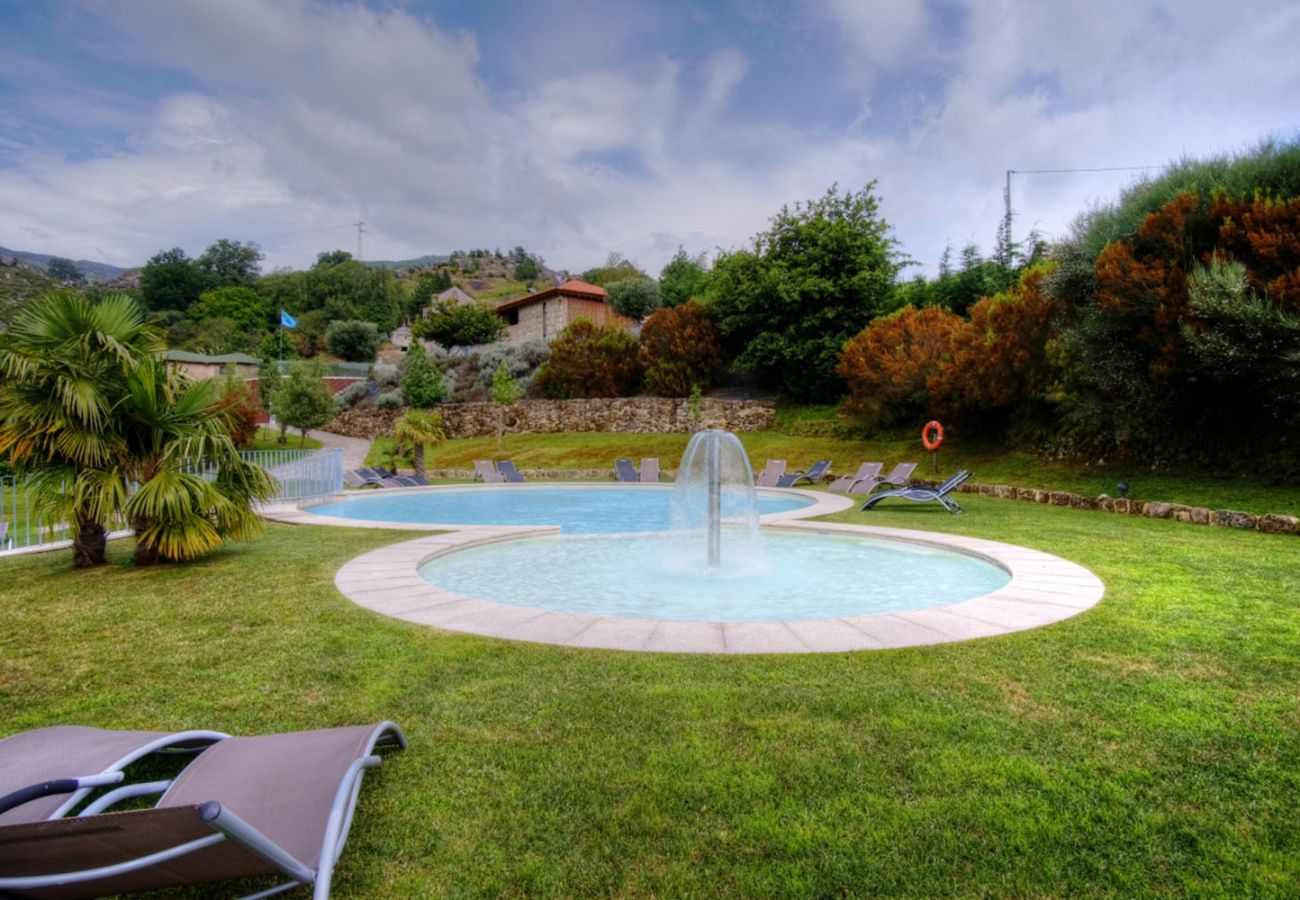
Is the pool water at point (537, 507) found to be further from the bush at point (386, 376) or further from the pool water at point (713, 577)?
the bush at point (386, 376)

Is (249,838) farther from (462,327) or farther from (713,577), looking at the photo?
(462,327)

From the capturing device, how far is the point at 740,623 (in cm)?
505

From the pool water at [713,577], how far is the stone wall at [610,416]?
61.1ft

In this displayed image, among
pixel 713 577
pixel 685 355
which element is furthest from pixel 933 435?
pixel 713 577

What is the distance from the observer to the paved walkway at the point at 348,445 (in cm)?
2989

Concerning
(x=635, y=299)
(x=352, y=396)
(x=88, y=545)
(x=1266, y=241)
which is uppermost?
(x=635, y=299)

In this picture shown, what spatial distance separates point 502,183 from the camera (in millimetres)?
44312

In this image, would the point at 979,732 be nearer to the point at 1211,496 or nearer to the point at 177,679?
the point at 177,679

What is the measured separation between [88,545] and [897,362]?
19.4 m

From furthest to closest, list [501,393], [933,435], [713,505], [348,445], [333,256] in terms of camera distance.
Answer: [333,256] → [348,445] → [501,393] → [933,435] → [713,505]

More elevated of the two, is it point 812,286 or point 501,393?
point 812,286

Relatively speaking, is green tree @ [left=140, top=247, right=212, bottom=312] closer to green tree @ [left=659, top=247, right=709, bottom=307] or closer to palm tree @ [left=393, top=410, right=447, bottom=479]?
green tree @ [left=659, top=247, right=709, bottom=307]

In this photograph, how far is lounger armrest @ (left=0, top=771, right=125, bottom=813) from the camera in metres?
1.83

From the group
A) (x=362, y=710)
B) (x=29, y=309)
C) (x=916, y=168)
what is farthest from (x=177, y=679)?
(x=916, y=168)
